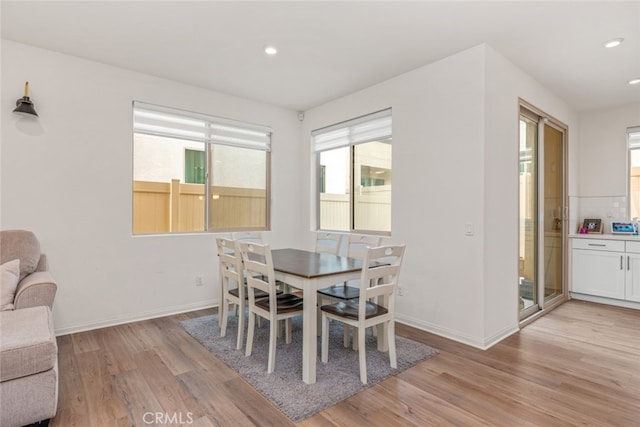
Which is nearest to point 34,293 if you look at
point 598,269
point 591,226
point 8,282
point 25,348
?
point 8,282

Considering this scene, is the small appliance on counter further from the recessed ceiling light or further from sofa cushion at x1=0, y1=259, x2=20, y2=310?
sofa cushion at x1=0, y1=259, x2=20, y2=310

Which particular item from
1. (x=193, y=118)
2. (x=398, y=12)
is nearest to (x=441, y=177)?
(x=398, y=12)

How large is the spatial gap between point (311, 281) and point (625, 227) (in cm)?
453

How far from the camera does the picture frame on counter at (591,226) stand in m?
4.59

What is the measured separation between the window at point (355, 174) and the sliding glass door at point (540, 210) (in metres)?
1.43

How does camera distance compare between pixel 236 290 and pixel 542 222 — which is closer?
pixel 236 290

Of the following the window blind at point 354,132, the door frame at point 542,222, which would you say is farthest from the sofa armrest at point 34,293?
the door frame at point 542,222

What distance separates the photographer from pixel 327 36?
9.38 ft

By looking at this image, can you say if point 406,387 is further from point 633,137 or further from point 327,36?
point 633,137

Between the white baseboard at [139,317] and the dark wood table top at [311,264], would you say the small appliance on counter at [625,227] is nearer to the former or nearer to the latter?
the dark wood table top at [311,264]

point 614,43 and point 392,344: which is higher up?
point 614,43

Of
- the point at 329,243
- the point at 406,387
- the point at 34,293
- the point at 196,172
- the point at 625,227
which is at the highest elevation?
the point at 196,172

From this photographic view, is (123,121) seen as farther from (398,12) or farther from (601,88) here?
(601,88)

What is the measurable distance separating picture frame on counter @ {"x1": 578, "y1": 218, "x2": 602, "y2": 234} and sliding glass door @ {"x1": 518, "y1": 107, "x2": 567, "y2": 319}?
0.54m
